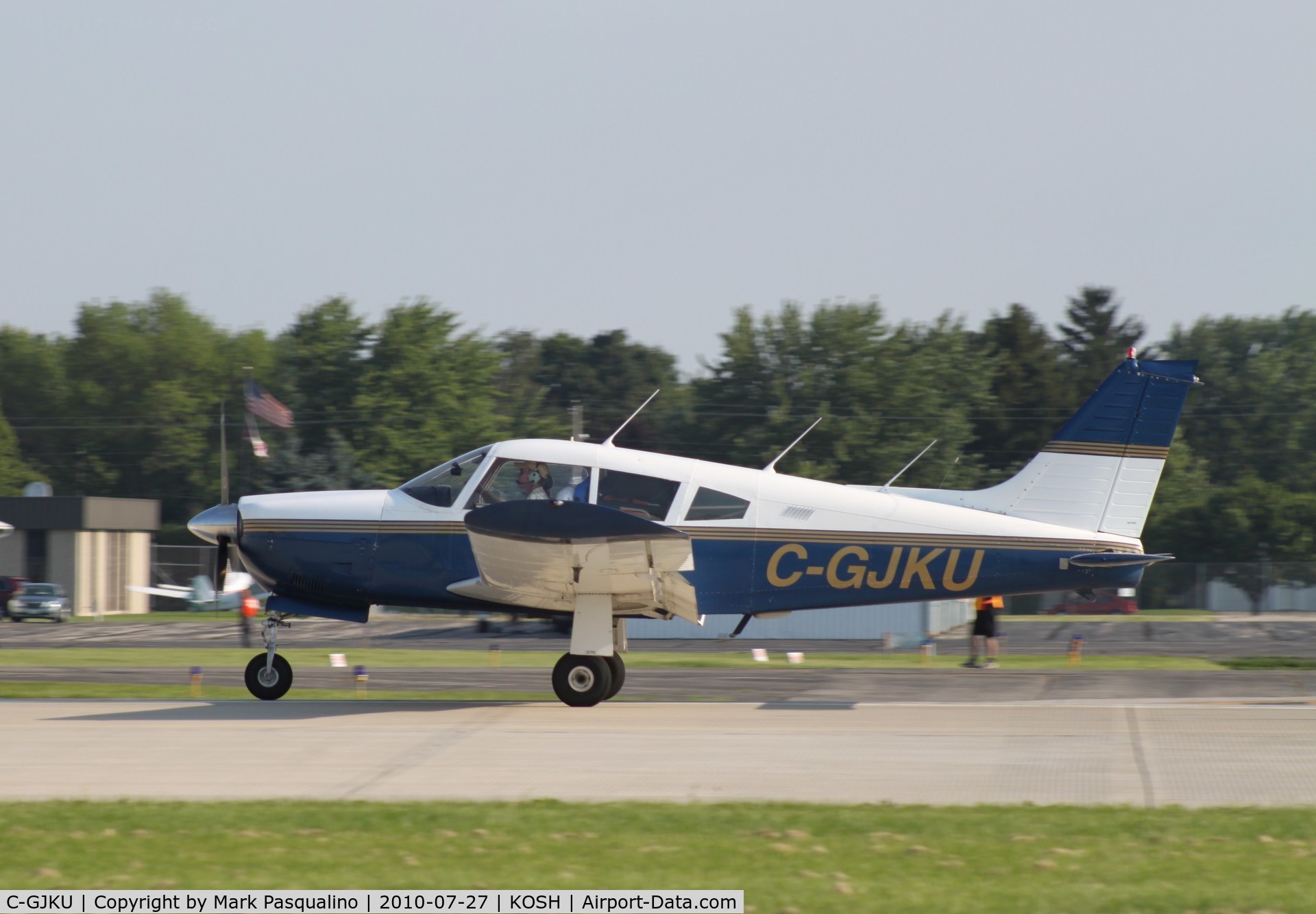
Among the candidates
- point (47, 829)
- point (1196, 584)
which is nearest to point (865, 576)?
point (47, 829)

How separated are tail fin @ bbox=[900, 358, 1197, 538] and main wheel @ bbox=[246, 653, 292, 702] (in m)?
6.27

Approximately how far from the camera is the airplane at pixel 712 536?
479 inches

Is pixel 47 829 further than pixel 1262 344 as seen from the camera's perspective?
No

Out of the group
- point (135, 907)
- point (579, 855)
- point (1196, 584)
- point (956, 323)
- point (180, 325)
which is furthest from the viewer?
point (180, 325)

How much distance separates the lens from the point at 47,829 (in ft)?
21.7

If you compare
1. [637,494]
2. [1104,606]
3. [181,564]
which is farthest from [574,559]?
[181,564]

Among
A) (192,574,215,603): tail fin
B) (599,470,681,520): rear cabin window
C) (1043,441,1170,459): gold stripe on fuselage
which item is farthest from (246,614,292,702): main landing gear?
(192,574,215,603): tail fin

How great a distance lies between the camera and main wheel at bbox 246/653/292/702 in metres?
12.8

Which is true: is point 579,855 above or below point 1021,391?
below

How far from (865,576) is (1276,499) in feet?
153

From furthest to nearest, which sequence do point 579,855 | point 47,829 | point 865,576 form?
point 865,576
point 47,829
point 579,855

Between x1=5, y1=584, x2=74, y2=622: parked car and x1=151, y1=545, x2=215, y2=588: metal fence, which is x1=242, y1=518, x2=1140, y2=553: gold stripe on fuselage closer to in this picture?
x1=5, y1=584, x2=74, y2=622: parked car

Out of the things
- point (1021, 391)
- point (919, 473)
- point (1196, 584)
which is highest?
point (1021, 391)

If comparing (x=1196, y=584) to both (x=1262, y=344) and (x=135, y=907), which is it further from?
(x=135, y=907)
